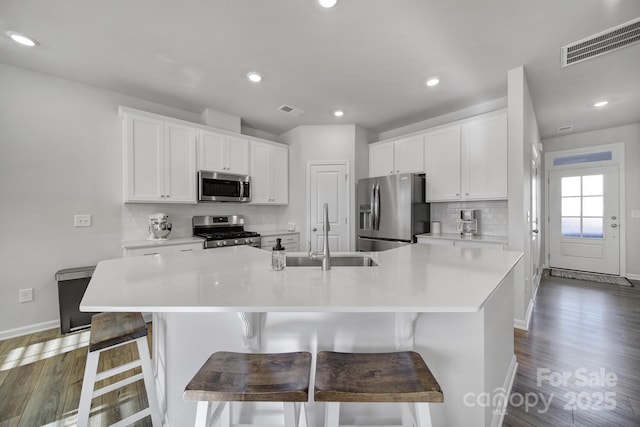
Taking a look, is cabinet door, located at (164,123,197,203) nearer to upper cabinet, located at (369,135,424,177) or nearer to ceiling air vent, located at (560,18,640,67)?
upper cabinet, located at (369,135,424,177)

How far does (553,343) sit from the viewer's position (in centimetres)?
232

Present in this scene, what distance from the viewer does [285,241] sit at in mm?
4082

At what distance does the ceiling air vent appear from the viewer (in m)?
1.97

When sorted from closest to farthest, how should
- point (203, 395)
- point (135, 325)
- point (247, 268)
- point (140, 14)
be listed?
point (203, 395)
point (135, 325)
point (247, 268)
point (140, 14)

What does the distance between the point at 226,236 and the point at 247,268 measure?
2.17 meters

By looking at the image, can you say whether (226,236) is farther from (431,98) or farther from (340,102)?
(431,98)

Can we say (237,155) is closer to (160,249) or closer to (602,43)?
(160,249)

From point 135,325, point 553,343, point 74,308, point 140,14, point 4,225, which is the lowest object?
point 553,343

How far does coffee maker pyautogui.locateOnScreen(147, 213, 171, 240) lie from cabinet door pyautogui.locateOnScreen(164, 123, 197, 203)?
24cm

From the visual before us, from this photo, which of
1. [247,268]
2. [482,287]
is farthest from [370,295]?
[247,268]

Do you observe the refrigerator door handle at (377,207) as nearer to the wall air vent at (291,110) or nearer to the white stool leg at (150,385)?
the wall air vent at (291,110)

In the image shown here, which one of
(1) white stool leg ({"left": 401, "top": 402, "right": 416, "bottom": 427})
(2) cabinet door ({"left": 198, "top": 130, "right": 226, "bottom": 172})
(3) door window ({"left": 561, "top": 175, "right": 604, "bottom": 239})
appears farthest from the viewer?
(3) door window ({"left": 561, "top": 175, "right": 604, "bottom": 239})

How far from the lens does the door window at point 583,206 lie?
460 centimetres

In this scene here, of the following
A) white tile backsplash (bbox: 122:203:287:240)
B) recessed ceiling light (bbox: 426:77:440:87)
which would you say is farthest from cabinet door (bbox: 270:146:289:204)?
recessed ceiling light (bbox: 426:77:440:87)
